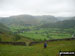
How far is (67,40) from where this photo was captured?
130ft

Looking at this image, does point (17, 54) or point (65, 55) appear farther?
point (17, 54)

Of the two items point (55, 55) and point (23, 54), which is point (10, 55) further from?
point (55, 55)

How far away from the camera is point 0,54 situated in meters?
24.7

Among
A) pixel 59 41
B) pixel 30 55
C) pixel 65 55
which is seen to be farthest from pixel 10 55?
pixel 59 41

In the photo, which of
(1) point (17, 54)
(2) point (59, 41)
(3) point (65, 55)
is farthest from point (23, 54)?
(2) point (59, 41)

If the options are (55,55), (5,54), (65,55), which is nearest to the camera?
(65,55)

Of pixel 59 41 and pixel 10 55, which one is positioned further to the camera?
pixel 59 41

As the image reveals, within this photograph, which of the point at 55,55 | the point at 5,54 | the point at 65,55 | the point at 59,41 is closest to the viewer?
the point at 65,55

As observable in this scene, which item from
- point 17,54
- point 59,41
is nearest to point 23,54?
point 17,54

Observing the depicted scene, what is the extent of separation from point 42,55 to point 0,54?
8157 mm

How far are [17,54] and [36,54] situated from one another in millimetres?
3736

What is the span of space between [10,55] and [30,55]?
12.6 ft

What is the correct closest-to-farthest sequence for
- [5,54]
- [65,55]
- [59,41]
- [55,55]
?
1. [65,55]
2. [55,55]
3. [5,54]
4. [59,41]

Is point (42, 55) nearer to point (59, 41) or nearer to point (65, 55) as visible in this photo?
point (65, 55)
